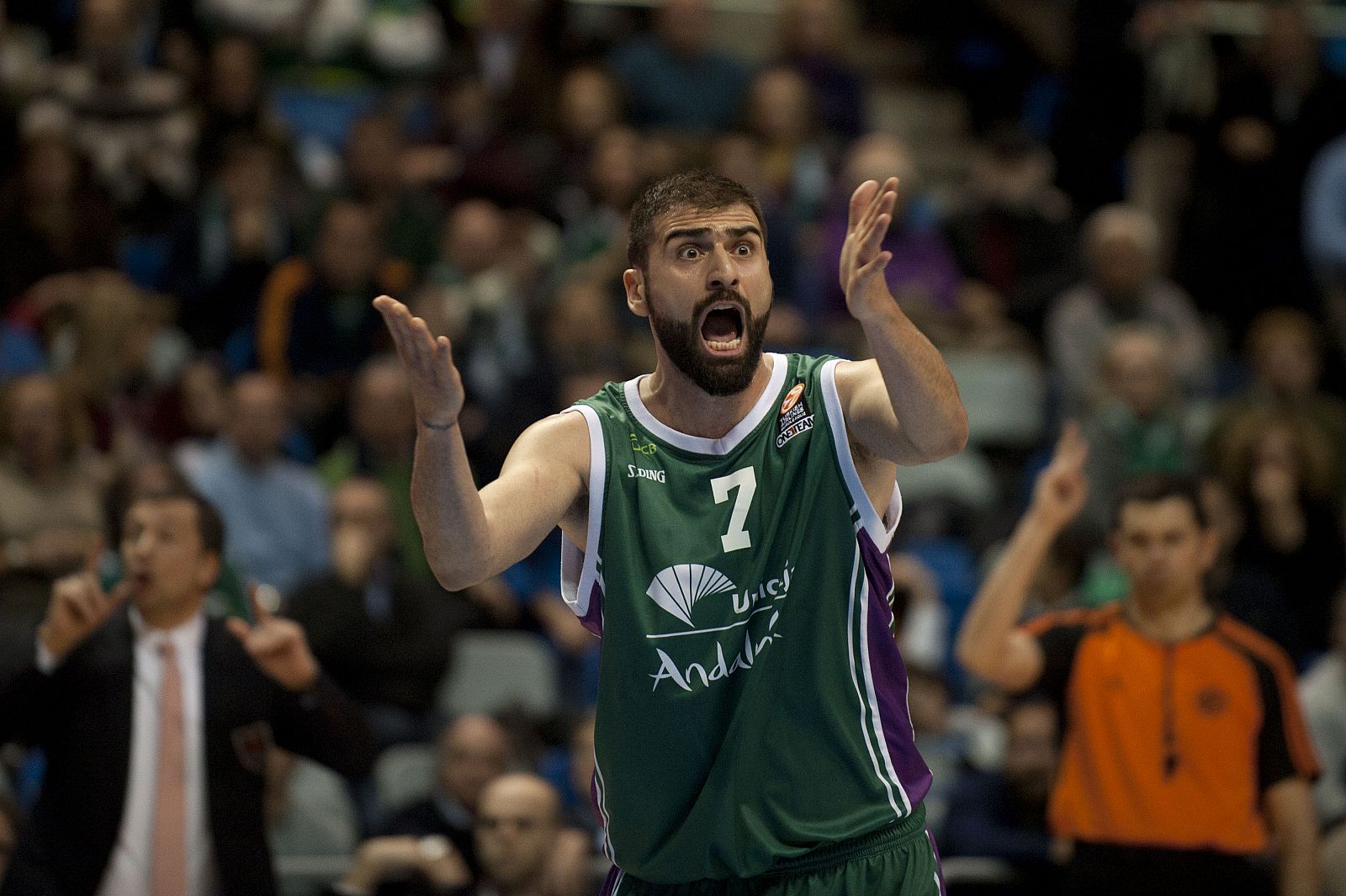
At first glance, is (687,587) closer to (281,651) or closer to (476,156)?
(281,651)

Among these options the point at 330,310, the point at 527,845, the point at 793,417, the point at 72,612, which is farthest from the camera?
the point at 330,310

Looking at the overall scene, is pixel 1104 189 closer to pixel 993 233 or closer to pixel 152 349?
pixel 993 233

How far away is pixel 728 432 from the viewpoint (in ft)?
14.4

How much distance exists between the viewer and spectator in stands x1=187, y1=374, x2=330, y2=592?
368 inches

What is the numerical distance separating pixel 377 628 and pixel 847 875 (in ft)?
15.4

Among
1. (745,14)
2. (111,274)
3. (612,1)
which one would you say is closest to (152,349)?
(111,274)

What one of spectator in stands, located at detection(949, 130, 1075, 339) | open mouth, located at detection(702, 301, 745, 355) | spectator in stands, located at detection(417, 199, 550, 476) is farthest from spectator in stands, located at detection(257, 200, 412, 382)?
open mouth, located at detection(702, 301, 745, 355)

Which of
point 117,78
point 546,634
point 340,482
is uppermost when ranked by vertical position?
point 117,78

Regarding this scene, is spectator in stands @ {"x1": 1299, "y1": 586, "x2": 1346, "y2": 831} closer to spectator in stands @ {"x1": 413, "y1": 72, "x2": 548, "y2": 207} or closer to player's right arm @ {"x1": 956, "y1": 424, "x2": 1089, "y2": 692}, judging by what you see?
player's right arm @ {"x1": 956, "y1": 424, "x2": 1089, "y2": 692}

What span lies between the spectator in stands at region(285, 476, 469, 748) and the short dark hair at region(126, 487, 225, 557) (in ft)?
7.25

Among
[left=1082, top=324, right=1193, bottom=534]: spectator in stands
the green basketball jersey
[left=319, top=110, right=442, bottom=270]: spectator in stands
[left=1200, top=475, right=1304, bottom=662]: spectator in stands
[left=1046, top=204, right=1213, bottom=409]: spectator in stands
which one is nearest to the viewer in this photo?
the green basketball jersey

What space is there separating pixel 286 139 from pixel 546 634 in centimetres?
405

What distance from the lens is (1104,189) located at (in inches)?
492

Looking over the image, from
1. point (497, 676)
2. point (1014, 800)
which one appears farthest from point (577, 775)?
point (1014, 800)
